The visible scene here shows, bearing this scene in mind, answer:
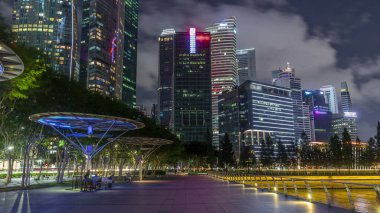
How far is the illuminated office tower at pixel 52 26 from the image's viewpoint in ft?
550

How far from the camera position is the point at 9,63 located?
50.9 ft

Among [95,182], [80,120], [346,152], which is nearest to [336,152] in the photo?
[346,152]

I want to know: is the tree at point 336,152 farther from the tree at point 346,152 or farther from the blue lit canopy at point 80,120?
the blue lit canopy at point 80,120

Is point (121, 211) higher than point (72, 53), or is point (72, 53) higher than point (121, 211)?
point (72, 53)

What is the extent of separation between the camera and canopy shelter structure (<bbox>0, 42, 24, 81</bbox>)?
13977 mm

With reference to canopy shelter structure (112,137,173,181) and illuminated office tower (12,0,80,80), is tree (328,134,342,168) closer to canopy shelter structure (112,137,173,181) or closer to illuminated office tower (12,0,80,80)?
canopy shelter structure (112,137,173,181)

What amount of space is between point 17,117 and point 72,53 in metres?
166

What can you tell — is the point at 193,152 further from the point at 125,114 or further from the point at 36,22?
the point at 36,22

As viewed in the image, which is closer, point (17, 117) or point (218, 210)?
point (218, 210)

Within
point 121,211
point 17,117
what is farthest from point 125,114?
point 121,211

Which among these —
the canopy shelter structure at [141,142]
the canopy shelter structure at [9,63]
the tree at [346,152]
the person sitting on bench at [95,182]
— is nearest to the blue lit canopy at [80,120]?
the person sitting on bench at [95,182]

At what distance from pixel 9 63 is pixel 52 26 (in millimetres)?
173388

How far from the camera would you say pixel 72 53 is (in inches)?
7397

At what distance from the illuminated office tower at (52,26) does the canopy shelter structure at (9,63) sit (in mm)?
150788
